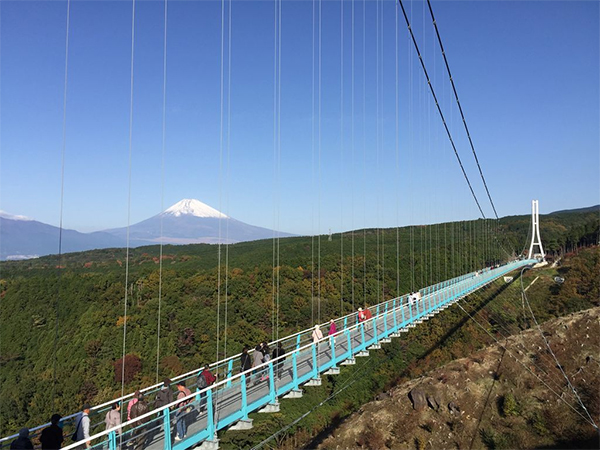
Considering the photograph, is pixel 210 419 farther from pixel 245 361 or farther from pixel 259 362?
pixel 259 362

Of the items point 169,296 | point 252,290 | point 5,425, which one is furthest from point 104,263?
point 5,425

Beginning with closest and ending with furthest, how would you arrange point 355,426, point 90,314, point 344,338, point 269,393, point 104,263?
point 269,393 < point 344,338 < point 355,426 < point 90,314 < point 104,263

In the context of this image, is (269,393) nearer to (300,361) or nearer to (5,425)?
(300,361)

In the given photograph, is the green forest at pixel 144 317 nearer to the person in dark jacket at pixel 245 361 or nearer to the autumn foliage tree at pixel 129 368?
the autumn foliage tree at pixel 129 368

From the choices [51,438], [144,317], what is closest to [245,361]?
[51,438]

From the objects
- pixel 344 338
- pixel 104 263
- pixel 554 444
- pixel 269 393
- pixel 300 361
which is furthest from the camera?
pixel 104 263

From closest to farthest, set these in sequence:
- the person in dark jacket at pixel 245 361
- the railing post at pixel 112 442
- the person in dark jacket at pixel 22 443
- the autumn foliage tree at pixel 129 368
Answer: the person in dark jacket at pixel 22 443 < the railing post at pixel 112 442 < the person in dark jacket at pixel 245 361 < the autumn foliage tree at pixel 129 368

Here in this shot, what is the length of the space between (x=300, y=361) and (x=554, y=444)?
12.5 metres

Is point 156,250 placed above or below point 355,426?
above

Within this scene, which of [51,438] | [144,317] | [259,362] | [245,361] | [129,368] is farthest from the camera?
[144,317]

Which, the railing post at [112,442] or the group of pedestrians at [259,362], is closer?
the railing post at [112,442]

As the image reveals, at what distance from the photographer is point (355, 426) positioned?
2436cm

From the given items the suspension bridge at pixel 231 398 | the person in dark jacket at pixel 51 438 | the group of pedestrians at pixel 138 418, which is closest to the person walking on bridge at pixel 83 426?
the group of pedestrians at pixel 138 418

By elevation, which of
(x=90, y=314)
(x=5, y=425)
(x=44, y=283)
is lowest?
Result: (x=5, y=425)
